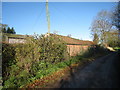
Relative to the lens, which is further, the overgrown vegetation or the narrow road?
the overgrown vegetation

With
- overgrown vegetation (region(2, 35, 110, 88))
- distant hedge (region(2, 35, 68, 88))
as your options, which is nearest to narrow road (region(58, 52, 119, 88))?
overgrown vegetation (region(2, 35, 110, 88))

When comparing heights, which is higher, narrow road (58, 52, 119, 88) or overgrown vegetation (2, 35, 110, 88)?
overgrown vegetation (2, 35, 110, 88)

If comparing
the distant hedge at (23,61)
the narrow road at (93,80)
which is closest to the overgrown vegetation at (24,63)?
the distant hedge at (23,61)

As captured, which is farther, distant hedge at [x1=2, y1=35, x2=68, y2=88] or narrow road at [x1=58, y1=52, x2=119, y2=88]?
distant hedge at [x1=2, y1=35, x2=68, y2=88]

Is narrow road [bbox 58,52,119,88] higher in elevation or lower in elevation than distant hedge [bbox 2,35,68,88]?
lower

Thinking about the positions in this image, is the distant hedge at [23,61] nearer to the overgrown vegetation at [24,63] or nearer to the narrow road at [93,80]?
the overgrown vegetation at [24,63]

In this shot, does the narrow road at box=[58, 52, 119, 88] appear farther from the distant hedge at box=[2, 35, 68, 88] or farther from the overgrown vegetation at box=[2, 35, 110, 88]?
the distant hedge at box=[2, 35, 68, 88]

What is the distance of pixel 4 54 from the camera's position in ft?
17.4

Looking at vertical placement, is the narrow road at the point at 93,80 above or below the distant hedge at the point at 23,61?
below

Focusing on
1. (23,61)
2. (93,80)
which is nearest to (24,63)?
(23,61)

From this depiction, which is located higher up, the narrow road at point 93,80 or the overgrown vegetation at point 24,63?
the overgrown vegetation at point 24,63

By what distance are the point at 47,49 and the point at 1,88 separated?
13.0ft

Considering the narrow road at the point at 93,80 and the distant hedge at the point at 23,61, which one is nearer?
the narrow road at the point at 93,80

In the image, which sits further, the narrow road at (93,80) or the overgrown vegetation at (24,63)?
the overgrown vegetation at (24,63)
